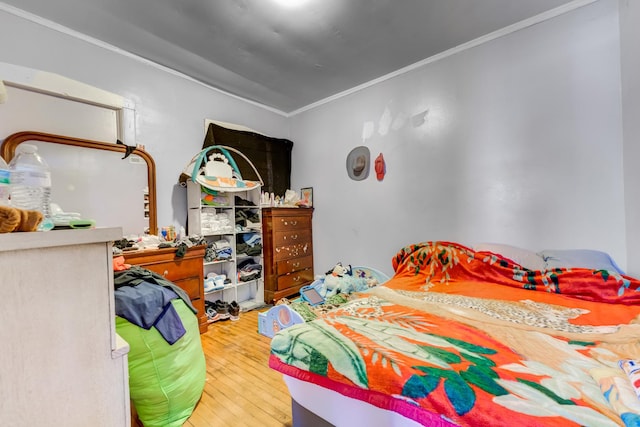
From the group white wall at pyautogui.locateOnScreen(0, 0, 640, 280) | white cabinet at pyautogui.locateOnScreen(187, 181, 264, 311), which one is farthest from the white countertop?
white wall at pyautogui.locateOnScreen(0, 0, 640, 280)

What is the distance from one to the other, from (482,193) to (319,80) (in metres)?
2.16

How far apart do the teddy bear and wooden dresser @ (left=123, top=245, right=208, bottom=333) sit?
5.23 ft

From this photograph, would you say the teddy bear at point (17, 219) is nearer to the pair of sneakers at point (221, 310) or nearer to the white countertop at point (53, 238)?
the white countertop at point (53, 238)

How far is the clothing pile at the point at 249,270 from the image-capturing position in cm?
310

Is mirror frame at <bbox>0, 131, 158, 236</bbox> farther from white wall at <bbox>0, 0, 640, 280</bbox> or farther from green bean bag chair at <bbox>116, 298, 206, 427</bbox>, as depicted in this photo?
green bean bag chair at <bbox>116, 298, 206, 427</bbox>

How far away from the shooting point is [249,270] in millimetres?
3180

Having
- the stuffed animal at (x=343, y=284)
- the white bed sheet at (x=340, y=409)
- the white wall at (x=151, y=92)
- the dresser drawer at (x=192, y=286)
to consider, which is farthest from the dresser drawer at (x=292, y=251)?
the white bed sheet at (x=340, y=409)

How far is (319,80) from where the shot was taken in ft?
10.0

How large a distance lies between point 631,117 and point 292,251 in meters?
3.25

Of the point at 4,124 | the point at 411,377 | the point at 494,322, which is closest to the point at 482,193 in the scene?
the point at 494,322

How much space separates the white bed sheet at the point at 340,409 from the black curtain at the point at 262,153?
267cm

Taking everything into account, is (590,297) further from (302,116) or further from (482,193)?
(302,116)

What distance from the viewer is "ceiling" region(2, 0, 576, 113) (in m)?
1.92

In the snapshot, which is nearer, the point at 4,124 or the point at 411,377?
the point at 411,377
